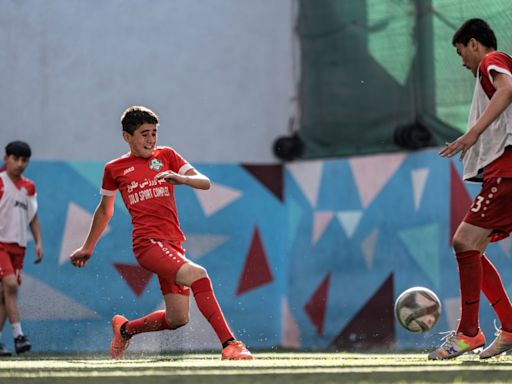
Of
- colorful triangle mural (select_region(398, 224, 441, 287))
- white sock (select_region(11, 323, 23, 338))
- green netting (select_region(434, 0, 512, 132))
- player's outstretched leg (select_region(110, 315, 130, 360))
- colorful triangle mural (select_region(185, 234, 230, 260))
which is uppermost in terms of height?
green netting (select_region(434, 0, 512, 132))

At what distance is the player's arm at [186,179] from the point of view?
22.0ft

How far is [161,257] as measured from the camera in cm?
720

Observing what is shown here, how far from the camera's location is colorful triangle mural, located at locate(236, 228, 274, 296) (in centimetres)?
1253

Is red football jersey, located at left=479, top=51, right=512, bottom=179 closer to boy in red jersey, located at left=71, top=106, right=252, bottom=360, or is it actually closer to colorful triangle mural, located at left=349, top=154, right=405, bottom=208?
boy in red jersey, located at left=71, top=106, right=252, bottom=360

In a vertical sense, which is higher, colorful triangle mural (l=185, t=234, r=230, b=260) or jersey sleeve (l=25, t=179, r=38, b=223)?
jersey sleeve (l=25, t=179, r=38, b=223)

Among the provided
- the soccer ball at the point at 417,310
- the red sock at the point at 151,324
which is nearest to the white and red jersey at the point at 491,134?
the soccer ball at the point at 417,310

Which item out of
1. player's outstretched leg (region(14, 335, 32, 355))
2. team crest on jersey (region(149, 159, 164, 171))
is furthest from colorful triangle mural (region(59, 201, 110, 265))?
team crest on jersey (region(149, 159, 164, 171))

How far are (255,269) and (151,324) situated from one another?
16.0ft

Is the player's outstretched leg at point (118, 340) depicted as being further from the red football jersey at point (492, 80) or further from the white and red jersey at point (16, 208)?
the red football jersey at point (492, 80)

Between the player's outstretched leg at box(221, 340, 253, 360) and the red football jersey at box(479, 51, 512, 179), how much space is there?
1.69 m

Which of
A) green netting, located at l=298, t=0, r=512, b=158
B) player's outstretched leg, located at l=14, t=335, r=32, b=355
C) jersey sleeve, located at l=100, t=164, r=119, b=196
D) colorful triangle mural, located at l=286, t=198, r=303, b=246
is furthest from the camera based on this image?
colorful triangle mural, located at l=286, t=198, r=303, b=246

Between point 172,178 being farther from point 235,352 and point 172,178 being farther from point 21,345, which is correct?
point 21,345

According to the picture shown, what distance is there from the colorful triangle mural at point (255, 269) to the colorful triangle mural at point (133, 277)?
1.10 metres

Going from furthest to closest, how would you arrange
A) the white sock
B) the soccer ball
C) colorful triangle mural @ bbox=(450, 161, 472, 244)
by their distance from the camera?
colorful triangle mural @ bbox=(450, 161, 472, 244) < the white sock < the soccer ball
